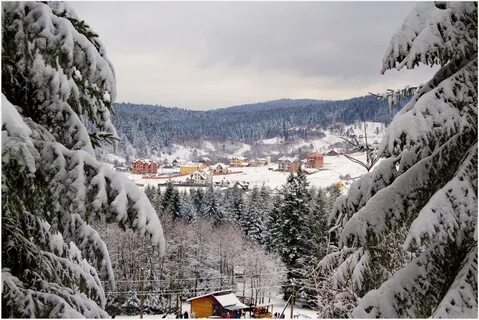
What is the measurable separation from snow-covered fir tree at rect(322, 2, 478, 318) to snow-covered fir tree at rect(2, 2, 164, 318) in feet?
6.19

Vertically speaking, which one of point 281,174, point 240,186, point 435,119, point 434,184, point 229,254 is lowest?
point 281,174

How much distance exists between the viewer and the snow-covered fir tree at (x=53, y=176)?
313cm

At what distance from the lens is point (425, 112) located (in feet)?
12.4

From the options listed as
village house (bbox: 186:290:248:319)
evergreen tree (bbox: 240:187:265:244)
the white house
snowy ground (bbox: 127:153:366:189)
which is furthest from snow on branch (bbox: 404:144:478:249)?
snowy ground (bbox: 127:153:366:189)

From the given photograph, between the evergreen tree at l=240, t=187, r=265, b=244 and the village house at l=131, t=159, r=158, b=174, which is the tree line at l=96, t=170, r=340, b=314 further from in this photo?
the village house at l=131, t=159, r=158, b=174

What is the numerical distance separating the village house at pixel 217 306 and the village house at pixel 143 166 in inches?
3258

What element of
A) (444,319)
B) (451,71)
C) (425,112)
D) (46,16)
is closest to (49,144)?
(46,16)

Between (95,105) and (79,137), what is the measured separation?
2.24 feet

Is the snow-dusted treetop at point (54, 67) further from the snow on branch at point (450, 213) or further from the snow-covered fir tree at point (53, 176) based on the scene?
the snow on branch at point (450, 213)

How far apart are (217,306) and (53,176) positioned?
33.7 meters

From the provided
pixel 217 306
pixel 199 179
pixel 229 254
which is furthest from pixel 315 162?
pixel 217 306

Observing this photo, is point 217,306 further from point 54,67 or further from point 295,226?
point 54,67

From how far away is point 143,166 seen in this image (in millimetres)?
120062

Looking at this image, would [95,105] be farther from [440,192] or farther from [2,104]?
[440,192]
